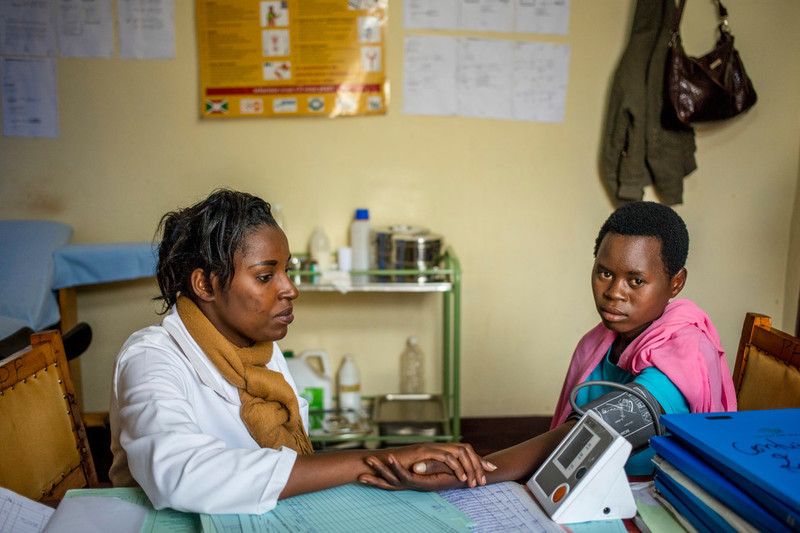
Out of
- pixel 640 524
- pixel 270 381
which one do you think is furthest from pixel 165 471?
pixel 640 524

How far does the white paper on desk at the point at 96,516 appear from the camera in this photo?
0.82 meters

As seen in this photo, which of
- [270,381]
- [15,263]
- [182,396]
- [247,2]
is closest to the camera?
Result: [182,396]

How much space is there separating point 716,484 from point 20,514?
948mm

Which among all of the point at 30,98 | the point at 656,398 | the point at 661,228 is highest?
the point at 30,98

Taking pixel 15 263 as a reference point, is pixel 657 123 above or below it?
above

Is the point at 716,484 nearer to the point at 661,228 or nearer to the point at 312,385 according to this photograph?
the point at 661,228

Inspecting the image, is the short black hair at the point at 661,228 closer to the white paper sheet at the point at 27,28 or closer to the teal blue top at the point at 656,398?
the teal blue top at the point at 656,398

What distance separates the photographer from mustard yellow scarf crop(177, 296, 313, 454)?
116cm

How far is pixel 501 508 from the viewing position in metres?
0.90

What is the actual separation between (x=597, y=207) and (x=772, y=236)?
2.87 ft

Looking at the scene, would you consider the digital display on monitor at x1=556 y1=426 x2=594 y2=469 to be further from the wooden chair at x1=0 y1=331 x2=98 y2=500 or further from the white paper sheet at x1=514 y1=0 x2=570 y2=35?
the white paper sheet at x1=514 y1=0 x2=570 y2=35

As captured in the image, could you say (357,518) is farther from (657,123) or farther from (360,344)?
(657,123)

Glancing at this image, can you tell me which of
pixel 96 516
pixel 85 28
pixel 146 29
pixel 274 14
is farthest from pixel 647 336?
pixel 85 28

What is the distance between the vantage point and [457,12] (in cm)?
267
